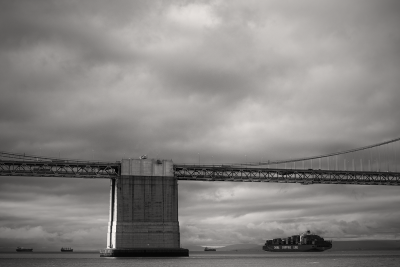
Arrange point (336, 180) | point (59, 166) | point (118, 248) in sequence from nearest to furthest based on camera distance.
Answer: point (118, 248) < point (59, 166) < point (336, 180)

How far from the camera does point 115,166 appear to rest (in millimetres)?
98625

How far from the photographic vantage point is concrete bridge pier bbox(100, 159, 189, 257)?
93.5m

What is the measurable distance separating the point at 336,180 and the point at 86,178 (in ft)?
165

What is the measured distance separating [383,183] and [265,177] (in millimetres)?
27781

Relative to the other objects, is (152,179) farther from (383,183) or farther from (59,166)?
(383,183)

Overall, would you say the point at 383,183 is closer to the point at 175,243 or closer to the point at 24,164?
the point at 175,243

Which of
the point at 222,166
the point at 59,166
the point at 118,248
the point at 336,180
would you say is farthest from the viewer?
the point at 336,180

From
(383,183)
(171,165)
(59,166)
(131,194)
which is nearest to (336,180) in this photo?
(383,183)

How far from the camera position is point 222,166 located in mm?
107438

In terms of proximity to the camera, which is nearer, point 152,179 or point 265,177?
point 152,179

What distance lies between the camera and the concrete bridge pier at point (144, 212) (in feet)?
307

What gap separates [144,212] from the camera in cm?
9438

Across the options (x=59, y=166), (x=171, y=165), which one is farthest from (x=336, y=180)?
(x=59, y=166)

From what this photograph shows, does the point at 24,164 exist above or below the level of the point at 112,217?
above
